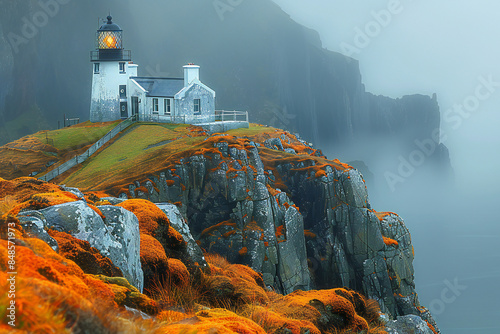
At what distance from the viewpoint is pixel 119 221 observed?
13.8 metres

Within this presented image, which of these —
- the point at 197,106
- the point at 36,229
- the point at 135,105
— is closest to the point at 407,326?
the point at 36,229

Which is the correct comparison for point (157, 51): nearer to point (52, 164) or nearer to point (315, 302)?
point (52, 164)

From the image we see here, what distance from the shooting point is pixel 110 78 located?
205 feet

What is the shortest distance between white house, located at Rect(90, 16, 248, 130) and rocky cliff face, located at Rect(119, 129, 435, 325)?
12.1m

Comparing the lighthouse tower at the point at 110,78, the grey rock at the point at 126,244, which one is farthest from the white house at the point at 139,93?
the grey rock at the point at 126,244

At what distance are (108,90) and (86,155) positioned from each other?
17.1 m

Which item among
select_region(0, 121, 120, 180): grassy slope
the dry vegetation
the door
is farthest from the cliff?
the dry vegetation

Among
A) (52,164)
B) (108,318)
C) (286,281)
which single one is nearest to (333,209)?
(286,281)

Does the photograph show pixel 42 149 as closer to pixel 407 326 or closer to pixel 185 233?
pixel 185 233

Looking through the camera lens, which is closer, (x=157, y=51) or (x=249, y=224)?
(x=249, y=224)

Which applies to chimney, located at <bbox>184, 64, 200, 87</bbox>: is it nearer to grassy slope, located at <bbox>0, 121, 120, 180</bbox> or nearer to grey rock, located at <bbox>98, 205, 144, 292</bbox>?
grassy slope, located at <bbox>0, 121, 120, 180</bbox>

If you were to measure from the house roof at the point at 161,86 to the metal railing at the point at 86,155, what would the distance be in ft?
14.3

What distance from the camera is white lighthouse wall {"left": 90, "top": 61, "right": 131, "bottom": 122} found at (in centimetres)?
6238

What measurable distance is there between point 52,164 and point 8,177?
4.05 meters
